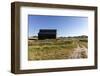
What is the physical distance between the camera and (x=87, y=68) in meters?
2.10

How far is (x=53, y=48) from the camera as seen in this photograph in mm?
1991

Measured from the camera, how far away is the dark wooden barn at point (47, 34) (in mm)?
1946

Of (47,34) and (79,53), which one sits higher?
(47,34)

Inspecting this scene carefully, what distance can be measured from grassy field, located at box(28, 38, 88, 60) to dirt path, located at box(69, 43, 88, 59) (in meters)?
0.01

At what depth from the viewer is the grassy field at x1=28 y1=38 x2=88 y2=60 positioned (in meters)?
1.93

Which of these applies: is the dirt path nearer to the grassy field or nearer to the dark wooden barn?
the grassy field

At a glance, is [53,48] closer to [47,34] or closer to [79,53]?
[47,34]

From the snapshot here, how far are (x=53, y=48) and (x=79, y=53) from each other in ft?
0.82

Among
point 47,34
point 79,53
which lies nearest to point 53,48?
point 47,34

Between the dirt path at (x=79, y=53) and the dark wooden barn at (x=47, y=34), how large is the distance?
0.76 feet

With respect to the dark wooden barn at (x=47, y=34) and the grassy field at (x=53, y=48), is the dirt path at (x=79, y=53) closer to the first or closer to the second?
the grassy field at (x=53, y=48)

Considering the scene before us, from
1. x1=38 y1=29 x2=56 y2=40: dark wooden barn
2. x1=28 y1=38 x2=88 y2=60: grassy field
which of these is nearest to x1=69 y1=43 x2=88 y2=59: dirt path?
x1=28 y1=38 x2=88 y2=60: grassy field

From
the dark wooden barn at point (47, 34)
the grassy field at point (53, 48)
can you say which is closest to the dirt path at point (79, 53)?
the grassy field at point (53, 48)

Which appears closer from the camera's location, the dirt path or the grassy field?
the grassy field
